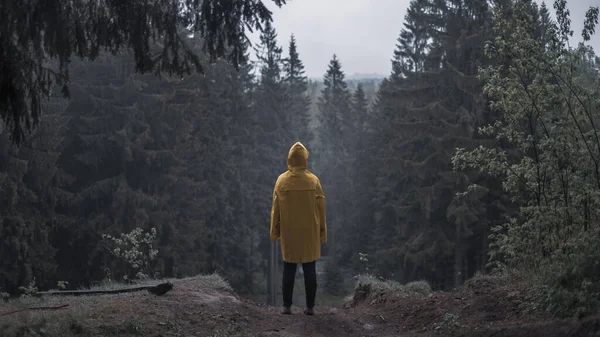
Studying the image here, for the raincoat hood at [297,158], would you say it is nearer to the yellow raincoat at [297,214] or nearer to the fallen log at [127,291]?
the yellow raincoat at [297,214]

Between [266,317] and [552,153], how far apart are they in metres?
4.52

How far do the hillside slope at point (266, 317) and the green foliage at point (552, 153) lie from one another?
666 millimetres

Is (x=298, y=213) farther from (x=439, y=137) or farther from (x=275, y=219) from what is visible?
(x=439, y=137)

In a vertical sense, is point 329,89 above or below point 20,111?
above

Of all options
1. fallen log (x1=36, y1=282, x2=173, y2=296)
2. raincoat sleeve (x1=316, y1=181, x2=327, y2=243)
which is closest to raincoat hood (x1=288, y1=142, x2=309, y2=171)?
raincoat sleeve (x1=316, y1=181, x2=327, y2=243)

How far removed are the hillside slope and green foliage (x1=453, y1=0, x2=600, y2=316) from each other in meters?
0.67

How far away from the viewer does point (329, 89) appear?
6456cm

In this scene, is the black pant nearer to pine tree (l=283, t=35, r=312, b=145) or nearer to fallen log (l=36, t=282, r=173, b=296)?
fallen log (l=36, t=282, r=173, b=296)

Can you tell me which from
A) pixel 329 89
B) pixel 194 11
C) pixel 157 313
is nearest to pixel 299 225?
pixel 157 313

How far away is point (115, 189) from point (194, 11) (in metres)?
23.6

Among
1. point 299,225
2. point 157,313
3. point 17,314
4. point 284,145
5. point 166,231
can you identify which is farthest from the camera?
point 284,145

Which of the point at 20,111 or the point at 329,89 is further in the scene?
the point at 329,89

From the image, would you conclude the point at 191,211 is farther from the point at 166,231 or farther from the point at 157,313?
the point at 157,313

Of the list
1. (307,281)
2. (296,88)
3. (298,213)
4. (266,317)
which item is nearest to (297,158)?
(298,213)
